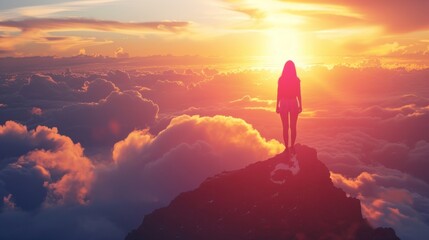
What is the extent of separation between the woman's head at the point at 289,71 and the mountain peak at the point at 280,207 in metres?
4.83

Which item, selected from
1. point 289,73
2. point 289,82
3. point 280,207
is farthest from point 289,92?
point 280,207

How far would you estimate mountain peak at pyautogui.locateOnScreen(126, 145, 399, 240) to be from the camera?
20.9 metres

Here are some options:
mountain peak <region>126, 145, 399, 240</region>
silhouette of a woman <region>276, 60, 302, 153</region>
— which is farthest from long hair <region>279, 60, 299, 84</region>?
mountain peak <region>126, 145, 399, 240</region>

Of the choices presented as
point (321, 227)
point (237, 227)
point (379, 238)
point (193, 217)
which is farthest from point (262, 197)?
point (379, 238)

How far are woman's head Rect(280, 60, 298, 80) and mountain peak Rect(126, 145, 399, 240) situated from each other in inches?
190

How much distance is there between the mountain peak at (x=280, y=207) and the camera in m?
20.9

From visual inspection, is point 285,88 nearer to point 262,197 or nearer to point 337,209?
point 262,197

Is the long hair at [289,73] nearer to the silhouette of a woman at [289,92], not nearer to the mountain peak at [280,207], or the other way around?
the silhouette of a woman at [289,92]

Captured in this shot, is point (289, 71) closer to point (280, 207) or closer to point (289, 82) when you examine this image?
point (289, 82)

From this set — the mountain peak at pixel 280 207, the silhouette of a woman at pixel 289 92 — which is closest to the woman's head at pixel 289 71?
the silhouette of a woman at pixel 289 92

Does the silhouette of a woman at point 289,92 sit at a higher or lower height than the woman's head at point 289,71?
lower

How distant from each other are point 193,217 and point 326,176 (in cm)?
917

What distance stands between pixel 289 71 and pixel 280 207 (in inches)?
305

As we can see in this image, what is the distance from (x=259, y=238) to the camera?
20625mm
